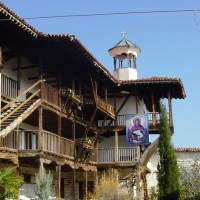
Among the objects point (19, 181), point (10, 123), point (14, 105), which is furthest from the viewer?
point (14, 105)

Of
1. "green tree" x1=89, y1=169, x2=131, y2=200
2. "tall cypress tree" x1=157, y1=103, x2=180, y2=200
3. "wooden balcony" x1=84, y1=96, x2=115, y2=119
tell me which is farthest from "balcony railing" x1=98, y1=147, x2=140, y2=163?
"green tree" x1=89, y1=169, x2=131, y2=200

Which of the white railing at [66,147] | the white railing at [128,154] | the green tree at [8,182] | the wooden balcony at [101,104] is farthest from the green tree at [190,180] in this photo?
the green tree at [8,182]

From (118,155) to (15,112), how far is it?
12.9 meters

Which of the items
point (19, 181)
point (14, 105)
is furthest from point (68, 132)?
point (19, 181)

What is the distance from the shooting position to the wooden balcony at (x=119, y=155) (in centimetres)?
3341

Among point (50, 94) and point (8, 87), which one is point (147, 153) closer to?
point (50, 94)

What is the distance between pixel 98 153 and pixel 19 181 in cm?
1794

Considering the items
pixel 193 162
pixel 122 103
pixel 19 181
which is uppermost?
pixel 122 103

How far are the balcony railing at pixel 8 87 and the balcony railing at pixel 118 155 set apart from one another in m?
11.4

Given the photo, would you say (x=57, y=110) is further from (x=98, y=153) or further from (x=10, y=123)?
(x=98, y=153)

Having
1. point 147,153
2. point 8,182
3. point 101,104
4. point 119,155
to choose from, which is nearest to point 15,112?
point 8,182

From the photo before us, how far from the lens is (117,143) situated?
34125mm

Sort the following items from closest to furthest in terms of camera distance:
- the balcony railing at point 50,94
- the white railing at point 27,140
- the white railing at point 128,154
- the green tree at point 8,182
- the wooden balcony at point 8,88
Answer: the green tree at point 8,182
the wooden balcony at point 8,88
the balcony railing at point 50,94
the white railing at point 27,140
the white railing at point 128,154

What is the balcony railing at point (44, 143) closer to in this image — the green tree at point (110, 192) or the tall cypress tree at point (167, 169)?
the green tree at point (110, 192)
